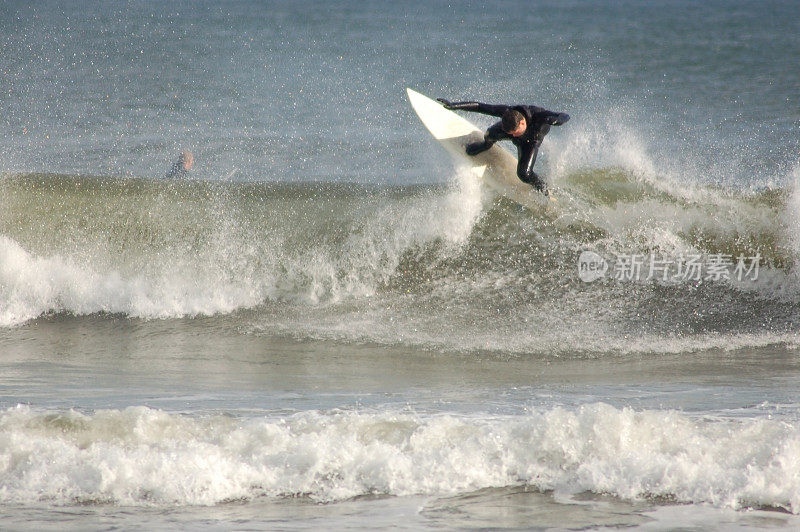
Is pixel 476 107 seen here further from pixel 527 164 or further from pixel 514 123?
pixel 527 164

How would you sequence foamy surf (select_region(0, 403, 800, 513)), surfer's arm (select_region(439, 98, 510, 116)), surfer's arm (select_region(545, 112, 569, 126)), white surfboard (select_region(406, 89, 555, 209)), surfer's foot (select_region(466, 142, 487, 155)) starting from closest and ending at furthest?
1. foamy surf (select_region(0, 403, 800, 513))
2. surfer's arm (select_region(545, 112, 569, 126))
3. surfer's arm (select_region(439, 98, 510, 116))
4. surfer's foot (select_region(466, 142, 487, 155))
5. white surfboard (select_region(406, 89, 555, 209))

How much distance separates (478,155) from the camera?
321 inches

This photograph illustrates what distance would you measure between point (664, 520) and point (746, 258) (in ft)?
17.2

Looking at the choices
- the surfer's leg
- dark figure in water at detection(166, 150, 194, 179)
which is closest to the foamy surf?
the surfer's leg

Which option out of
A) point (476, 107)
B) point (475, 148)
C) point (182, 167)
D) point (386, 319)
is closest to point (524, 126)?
point (476, 107)

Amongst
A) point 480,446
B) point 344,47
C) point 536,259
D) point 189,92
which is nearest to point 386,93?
point 189,92

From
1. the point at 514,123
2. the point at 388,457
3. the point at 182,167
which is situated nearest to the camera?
the point at 388,457

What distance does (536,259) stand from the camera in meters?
7.75

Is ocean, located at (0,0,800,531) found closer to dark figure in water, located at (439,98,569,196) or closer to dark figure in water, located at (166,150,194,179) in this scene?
dark figure in water, located at (439,98,569,196)

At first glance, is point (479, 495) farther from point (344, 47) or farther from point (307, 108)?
point (344, 47)

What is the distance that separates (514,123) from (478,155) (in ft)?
2.88

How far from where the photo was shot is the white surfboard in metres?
8.14

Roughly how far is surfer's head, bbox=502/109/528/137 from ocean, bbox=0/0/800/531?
1.04 meters

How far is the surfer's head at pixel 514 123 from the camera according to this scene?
7.34 m
